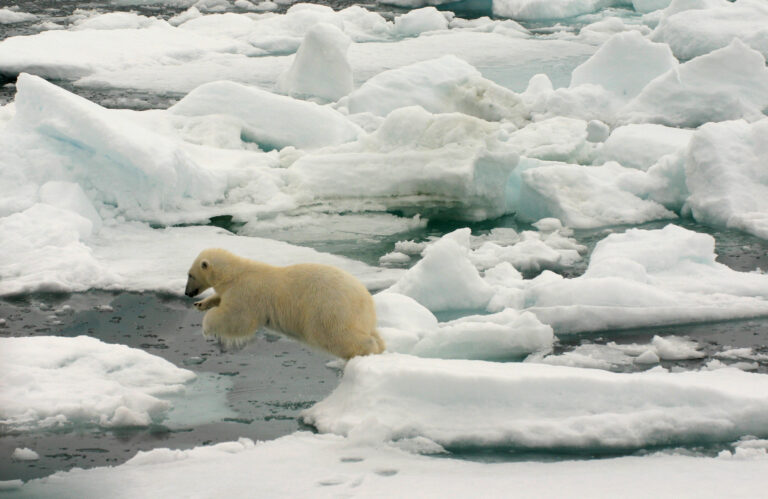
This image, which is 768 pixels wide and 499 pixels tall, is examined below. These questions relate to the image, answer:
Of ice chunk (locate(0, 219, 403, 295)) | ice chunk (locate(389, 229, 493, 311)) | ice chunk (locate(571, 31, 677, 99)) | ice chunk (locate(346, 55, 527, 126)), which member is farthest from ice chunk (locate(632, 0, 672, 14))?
ice chunk (locate(389, 229, 493, 311))

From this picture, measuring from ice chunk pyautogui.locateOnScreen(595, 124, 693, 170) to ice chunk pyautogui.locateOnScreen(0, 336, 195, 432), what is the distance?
4620 mm

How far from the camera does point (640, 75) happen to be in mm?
10156

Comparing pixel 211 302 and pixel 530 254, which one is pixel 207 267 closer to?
pixel 211 302

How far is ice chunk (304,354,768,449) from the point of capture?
3.42m

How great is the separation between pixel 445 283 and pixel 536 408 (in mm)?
1511

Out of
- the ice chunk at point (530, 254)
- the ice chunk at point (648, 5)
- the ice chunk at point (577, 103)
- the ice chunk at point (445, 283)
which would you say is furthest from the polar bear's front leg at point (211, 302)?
the ice chunk at point (648, 5)

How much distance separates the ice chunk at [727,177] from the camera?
257 inches

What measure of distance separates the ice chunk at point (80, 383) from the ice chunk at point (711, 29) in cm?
1068

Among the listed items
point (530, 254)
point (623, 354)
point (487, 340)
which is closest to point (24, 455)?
point (487, 340)

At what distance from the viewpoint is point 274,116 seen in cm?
823

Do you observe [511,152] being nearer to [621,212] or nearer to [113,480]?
[621,212]

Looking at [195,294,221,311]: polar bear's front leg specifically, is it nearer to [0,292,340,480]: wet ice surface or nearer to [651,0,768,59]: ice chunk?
[0,292,340,480]: wet ice surface

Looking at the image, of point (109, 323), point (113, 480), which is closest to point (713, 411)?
point (113, 480)

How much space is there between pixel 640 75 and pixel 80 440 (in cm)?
796
